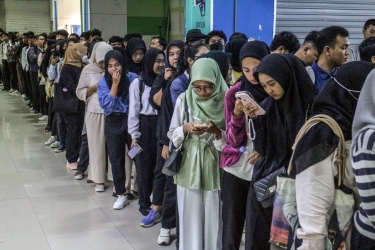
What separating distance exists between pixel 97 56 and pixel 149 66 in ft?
3.18

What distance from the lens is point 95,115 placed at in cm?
469

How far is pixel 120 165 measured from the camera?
4.37m

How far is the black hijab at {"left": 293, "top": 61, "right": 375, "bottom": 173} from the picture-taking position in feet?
5.69

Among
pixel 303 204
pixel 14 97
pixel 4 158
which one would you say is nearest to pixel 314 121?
pixel 303 204

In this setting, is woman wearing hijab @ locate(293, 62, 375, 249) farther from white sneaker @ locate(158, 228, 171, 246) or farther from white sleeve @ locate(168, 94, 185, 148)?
white sneaker @ locate(158, 228, 171, 246)

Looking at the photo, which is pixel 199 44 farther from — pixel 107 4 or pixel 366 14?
pixel 107 4

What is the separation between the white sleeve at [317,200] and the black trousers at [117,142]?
2.75 metres

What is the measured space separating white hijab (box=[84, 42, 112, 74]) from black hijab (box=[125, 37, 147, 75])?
0.22 meters

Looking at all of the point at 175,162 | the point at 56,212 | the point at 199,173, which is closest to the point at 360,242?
the point at 199,173

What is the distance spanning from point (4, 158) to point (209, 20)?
3.25 meters

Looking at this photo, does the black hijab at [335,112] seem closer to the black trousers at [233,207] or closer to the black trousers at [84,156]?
the black trousers at [233,207]

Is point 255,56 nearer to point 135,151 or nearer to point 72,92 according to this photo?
point 135,151

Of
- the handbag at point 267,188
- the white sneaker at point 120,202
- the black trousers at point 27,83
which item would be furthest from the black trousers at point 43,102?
the handbag at point 267,188

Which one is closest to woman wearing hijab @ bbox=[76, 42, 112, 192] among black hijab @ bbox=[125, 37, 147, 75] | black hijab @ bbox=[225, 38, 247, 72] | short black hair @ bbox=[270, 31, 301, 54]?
black hijab @ bbox=[125, 37, 147, 75]
